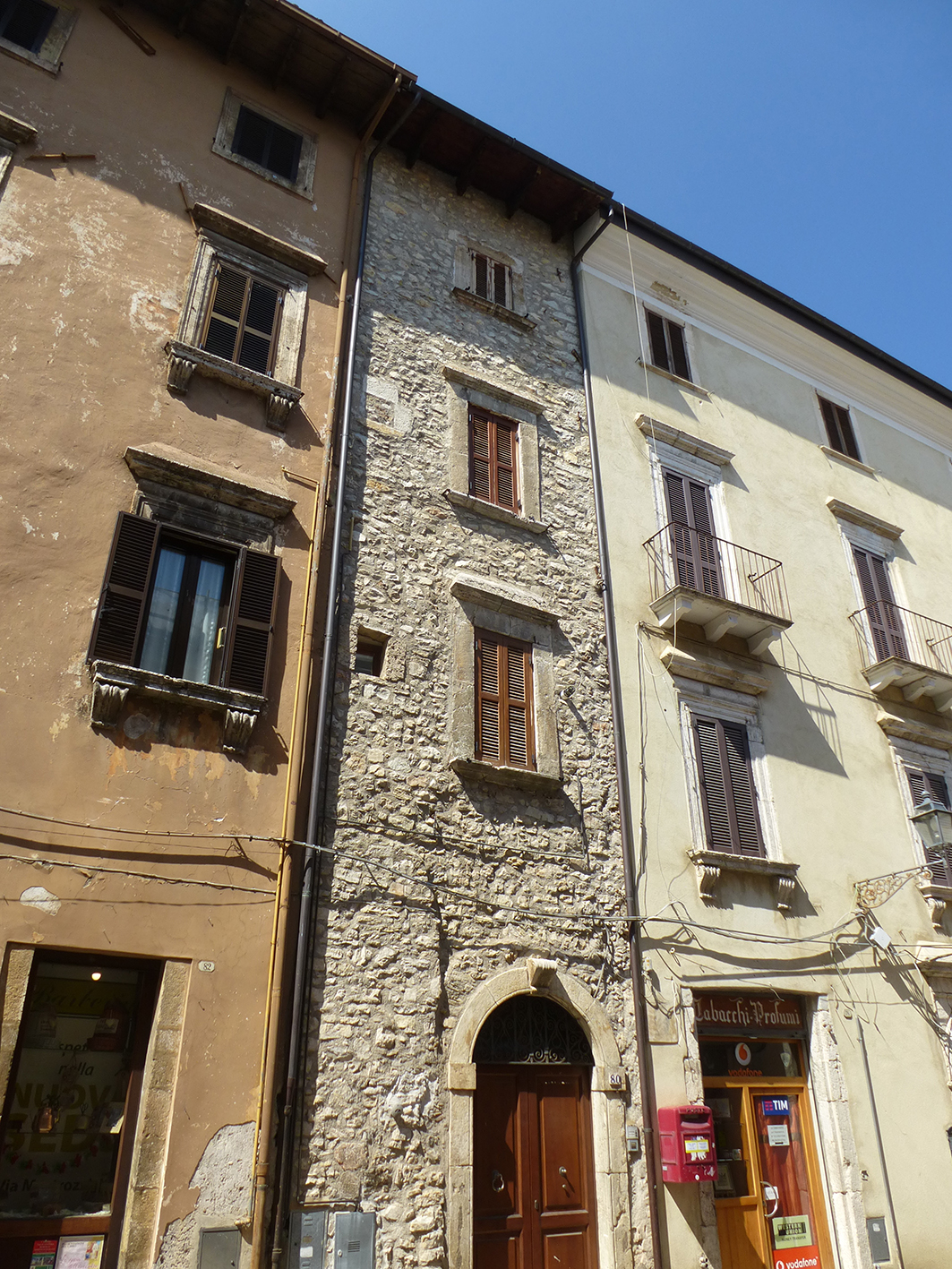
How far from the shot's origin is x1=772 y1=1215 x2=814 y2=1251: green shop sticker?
951 cm

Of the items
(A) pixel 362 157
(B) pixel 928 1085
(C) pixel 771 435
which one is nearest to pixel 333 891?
(B) pixel 928 1085

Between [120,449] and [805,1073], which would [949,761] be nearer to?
[805,1073]

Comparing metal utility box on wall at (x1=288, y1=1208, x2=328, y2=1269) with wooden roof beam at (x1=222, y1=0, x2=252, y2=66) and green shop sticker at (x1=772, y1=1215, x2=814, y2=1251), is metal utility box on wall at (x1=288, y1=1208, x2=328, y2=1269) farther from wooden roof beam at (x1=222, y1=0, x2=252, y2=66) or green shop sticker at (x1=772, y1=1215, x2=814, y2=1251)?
wooden roof beam at (x1=222, y1=0, x2=252, y2=66)

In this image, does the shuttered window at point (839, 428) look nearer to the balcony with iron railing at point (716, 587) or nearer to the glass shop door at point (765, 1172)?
the balcony with iron railing at point (716, 587)

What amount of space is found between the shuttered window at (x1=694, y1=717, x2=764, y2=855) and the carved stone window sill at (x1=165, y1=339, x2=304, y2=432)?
616 cm

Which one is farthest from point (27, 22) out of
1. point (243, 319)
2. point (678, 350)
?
point (678, 350)

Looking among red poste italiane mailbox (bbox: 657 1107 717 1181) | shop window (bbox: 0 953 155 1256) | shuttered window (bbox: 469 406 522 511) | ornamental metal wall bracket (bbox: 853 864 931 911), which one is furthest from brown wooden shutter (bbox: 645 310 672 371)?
shop window (bbox: 0 953 155 1256)

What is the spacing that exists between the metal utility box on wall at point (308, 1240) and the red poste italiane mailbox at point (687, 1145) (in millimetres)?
3411

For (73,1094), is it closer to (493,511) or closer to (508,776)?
(508,776)

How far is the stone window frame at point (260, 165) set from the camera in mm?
11234

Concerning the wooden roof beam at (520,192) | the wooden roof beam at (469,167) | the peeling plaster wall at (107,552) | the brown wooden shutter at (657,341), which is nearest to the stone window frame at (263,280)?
the peeling plaster wall at (107,552)

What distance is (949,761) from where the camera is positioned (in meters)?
13.7

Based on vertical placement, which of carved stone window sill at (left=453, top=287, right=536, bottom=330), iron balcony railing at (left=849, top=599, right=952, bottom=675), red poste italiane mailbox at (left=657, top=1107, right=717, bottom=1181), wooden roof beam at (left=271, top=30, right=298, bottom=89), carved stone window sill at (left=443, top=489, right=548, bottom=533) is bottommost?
red poste italiane mailbox at (left=657, top=1107, right=717, bottom=1181)

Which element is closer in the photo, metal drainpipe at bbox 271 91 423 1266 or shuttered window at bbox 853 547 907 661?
metal drainpipe at bbox 271 91 423 1266
